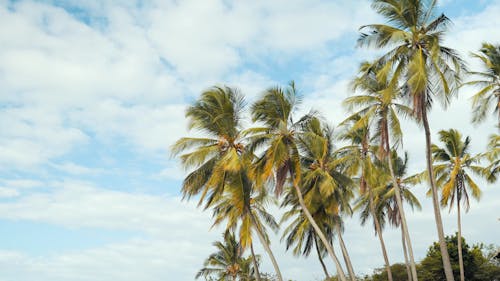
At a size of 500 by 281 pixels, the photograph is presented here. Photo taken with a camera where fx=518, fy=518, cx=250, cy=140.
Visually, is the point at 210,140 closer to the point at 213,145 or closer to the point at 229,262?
the point at 213,145

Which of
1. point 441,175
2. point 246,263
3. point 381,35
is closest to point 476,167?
point 441,175

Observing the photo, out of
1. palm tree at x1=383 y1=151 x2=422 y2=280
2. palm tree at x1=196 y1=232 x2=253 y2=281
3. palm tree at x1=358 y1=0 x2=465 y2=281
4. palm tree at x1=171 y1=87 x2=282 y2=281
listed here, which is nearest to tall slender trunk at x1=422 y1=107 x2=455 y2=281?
palm tree at x1=358 y1=0 x2=465 y2=281

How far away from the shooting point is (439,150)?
34.5m

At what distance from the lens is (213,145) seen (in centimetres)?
2306

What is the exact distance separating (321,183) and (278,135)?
12.9ft

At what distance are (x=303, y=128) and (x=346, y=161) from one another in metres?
5.31

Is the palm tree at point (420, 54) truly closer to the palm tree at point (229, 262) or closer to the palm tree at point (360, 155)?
the palm tree at point (360, 155)

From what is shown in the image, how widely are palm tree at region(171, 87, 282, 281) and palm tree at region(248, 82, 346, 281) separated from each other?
75 cm

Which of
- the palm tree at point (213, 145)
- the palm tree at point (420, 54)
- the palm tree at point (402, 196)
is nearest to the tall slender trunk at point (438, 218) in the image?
the palm tree at point (420, 54)

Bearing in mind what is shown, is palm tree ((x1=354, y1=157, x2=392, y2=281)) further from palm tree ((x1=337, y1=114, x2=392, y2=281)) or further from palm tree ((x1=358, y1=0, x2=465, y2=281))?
palm tree ((x1=358, y1=0, x2=465, y2=281))

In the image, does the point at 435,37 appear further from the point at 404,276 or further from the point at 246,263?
the point at 246,263

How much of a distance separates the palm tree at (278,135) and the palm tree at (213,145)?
2.46 feet

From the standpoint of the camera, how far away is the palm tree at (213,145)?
73.3ft

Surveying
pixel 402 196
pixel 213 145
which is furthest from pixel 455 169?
pixel 213 145
